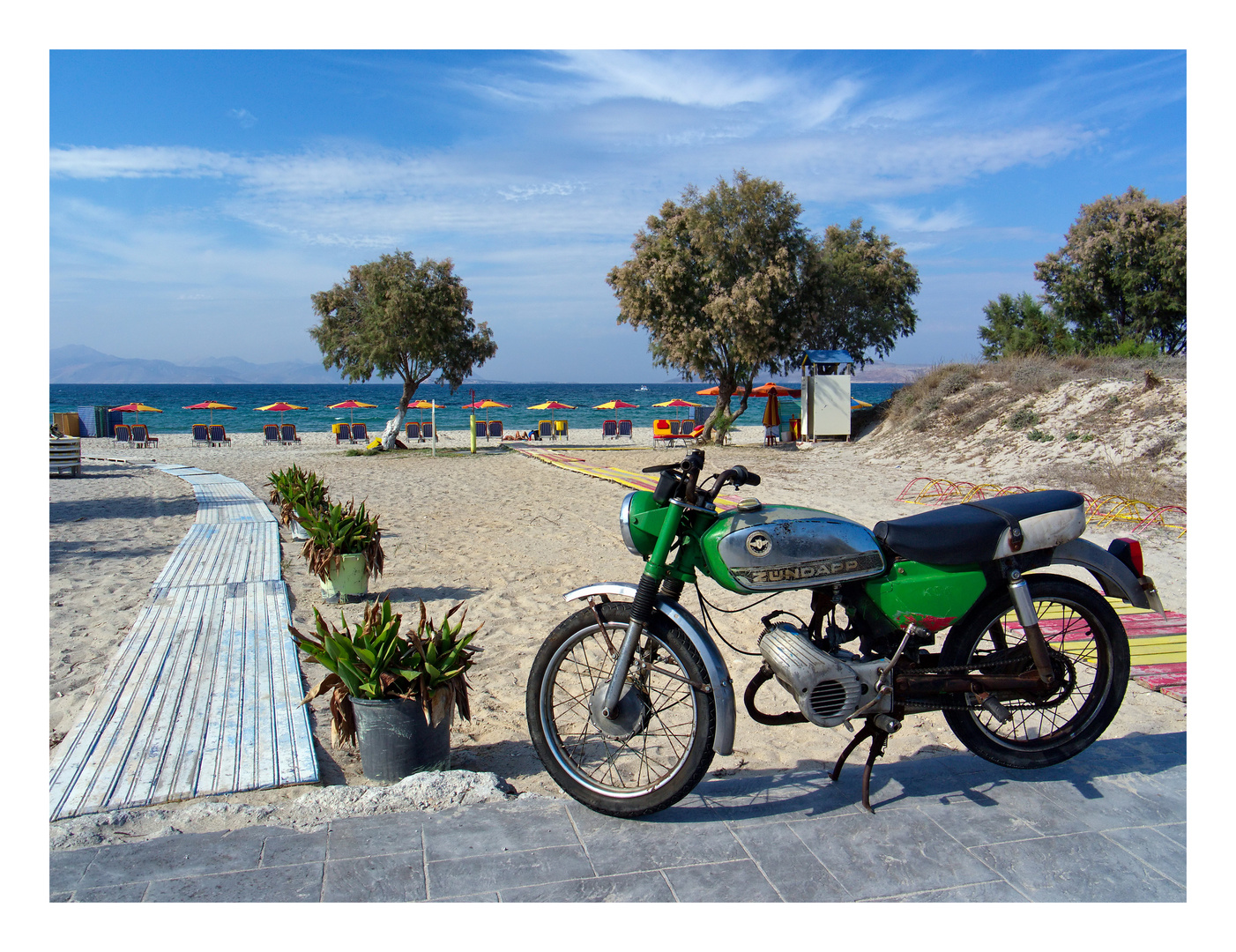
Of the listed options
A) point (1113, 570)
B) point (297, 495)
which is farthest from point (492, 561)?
point (1113, 570)

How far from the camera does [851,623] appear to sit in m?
2.89

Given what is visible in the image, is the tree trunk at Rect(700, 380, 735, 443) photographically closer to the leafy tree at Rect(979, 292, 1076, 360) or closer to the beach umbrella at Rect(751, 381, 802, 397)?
the beach umbrella at Rect(751, 381, 802, 397)

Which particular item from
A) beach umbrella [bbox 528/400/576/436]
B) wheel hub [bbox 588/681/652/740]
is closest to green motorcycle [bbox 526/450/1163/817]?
wheel hub [bbox 588/681/652/740]

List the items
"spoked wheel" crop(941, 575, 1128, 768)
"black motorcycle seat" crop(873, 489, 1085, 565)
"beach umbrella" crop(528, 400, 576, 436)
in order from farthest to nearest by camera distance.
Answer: "beach umbrella" crop(528, 400, 576, 436)
"spoked wheel" crop(941, 575, 1128, 768)
"black motorcycle seat" crop(873, 489, 1085, 565)

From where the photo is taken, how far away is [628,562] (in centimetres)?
762

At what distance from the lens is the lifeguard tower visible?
72.1 ft

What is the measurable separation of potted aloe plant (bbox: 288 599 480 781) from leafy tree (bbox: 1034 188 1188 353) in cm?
2445

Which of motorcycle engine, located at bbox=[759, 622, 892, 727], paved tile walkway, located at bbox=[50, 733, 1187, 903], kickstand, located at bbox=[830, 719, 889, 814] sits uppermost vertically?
motorcycle engine, located at bbox=[759, 622, 892, 727]

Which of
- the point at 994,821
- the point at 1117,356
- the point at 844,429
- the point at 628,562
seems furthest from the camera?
the point at 844,429

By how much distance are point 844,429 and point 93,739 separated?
20.7 metres

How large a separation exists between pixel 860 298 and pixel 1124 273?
7.63 metres

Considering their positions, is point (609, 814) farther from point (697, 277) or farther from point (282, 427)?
point (282, 427)

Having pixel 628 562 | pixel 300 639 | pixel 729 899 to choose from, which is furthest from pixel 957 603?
pixel 628 562

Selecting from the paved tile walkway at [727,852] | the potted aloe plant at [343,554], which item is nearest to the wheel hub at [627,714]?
the paved tile walkway at [727,852]
